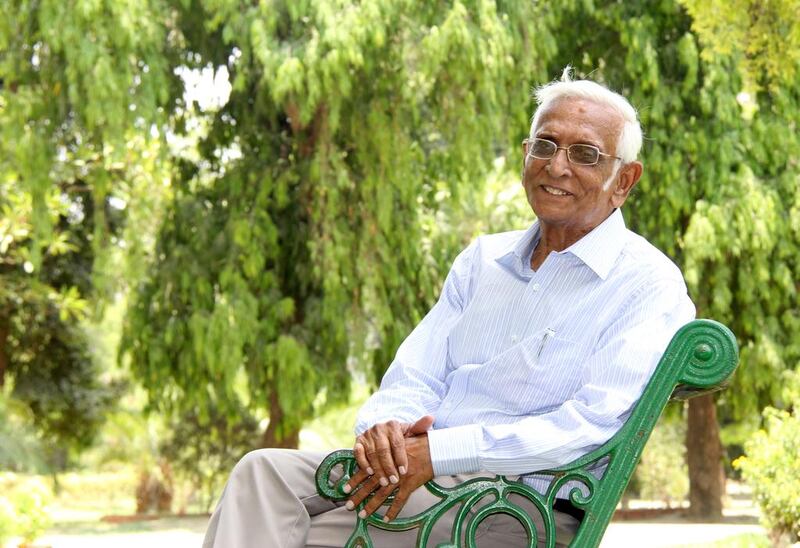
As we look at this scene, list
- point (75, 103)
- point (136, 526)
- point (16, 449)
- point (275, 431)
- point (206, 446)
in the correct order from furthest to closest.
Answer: point (206, 446)
point (136, 526)
point (16, 449)
point (275, 431)
point (75, 103)

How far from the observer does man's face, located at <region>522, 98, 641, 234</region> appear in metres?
2.60

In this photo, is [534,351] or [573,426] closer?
[573,426]

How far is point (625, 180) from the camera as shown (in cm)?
270

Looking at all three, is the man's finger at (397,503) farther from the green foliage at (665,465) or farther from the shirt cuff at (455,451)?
the green foliage at (665,465)

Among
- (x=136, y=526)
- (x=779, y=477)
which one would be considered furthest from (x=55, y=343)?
(x=779, y=477)

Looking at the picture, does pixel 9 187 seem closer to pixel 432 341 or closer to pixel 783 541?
pixel 783 541

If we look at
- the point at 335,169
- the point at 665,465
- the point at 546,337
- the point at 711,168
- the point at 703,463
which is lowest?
the point at 665,465

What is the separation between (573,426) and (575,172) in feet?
1.91

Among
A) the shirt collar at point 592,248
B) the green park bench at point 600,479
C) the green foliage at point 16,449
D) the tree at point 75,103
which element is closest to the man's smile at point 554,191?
the shirt collar at point 592,248

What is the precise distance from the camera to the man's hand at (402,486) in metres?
2.35

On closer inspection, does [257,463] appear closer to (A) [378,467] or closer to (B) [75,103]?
(A) [378,467]

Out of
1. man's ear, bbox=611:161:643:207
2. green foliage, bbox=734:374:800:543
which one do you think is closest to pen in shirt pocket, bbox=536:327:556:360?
man's ear, bbox=611:161:643:207

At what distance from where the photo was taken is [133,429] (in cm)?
1689

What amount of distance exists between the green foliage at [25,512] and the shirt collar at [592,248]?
5764 mm
